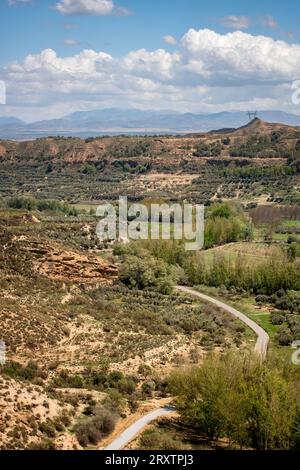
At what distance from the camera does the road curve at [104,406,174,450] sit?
105 feet

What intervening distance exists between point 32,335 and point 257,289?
3321 cm

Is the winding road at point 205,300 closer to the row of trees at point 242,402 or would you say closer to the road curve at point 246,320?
the road curve at point 246,320

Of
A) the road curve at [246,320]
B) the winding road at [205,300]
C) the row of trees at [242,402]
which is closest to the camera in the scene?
the row of trees at [242,402]

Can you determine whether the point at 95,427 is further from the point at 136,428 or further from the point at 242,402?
the point at 242,402

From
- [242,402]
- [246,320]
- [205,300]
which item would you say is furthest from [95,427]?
[205,300]

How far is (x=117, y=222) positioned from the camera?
112 m

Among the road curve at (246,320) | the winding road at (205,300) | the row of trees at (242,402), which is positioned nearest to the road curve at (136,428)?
the winding road at (205,300)

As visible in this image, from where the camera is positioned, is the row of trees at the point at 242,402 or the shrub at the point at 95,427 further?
the shrub at the point at 95,427

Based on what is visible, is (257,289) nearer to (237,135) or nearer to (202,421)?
(202,421)

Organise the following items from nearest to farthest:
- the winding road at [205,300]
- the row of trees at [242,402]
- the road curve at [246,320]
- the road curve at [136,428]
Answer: the row of trees at [242,402] → the road curve at [136,428] → the winding road at [205,300] → the road curve at [246,320]

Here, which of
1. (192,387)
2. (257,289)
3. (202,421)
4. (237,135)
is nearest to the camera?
(202,421)

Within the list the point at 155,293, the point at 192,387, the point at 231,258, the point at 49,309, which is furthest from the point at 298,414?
the point at 231,258

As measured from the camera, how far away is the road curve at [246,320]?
172ft

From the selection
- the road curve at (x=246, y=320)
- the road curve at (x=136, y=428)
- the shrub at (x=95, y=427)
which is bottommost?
the road curve at (x=246, y=320)
